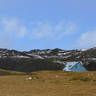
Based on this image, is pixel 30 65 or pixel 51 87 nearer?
pixel 51 87

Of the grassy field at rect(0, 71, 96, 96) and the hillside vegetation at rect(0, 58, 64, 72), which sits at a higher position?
the hillside vegetation at rect(0, 58, 64, 72)

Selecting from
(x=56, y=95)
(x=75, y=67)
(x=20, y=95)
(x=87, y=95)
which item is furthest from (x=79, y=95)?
(x=75, y=67)

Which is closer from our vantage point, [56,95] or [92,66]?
[56,95]

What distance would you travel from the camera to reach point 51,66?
113m

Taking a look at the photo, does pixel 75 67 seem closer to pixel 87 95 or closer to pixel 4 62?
pixel 87 95

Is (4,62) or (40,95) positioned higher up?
(4,62)

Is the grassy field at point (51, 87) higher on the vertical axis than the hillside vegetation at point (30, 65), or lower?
lower

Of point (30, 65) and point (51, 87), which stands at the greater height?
point (30, 65)

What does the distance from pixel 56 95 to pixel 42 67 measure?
98.5 metres

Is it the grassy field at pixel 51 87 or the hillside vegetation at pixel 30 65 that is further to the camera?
the hillside vegetation at pixel 30 65

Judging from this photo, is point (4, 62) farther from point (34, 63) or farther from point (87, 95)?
point (87, 95)

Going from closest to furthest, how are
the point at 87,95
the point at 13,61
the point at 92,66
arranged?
the point at 87,95 → the point at 92,66 → the point at 13,61

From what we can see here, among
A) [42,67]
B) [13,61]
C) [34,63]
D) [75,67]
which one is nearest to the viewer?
[75,67]

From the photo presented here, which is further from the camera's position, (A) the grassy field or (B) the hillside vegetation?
(B) the hillside vegetation
